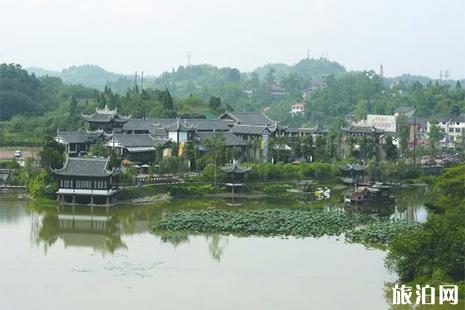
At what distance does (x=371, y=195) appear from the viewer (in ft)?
114

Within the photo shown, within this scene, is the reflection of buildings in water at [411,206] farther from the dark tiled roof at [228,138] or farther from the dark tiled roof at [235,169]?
the dark tiled roof at [228,138]

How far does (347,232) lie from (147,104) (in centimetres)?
3235

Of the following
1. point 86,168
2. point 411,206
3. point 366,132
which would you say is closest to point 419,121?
point 366,132

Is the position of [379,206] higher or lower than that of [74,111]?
lower

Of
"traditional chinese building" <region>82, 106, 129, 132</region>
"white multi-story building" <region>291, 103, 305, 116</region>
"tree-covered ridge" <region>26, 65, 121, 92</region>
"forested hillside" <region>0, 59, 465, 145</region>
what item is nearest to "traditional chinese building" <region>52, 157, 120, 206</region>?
"traditional chinese building" <region>82, 106, 129, 132</region>

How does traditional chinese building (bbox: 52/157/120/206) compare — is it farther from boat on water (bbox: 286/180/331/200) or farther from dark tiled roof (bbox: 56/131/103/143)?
boat on water (bbox: 286/180/331/200)

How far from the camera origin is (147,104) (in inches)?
2245

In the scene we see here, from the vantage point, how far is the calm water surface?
1841cm

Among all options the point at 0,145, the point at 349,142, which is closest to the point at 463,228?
the point at 349,142

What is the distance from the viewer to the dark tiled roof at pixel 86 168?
30984mm

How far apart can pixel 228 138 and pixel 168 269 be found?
848 inches

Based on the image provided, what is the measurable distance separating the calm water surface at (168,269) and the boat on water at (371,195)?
8508 millimetres

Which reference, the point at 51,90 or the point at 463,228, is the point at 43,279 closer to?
the point at 463,228

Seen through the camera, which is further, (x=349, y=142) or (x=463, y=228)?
(x=349, y=142)
